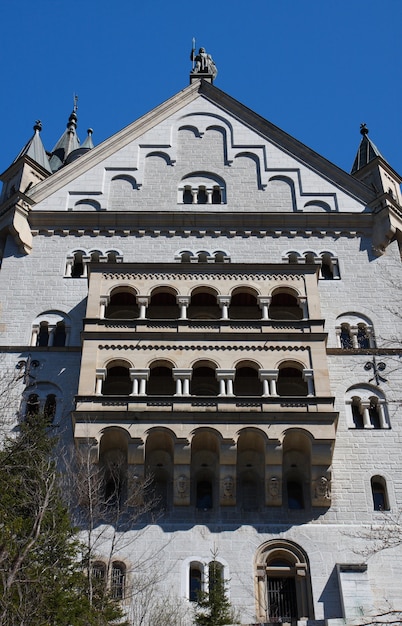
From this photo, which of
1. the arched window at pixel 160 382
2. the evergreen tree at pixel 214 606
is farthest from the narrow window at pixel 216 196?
the evergreen tree at pixel 214 606

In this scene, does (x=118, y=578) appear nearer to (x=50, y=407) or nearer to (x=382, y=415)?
(x=50, y=407)

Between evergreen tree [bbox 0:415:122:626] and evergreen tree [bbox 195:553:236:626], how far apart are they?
1.96 m

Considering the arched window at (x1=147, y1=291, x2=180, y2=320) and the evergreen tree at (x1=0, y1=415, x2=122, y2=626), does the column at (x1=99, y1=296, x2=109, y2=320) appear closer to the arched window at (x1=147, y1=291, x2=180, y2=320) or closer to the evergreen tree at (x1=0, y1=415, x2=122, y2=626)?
the arched window at (x1=147, y1=291, x2=180, y2=320)

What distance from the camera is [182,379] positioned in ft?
88.7

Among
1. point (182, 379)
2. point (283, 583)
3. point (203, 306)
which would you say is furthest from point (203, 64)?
point (283, 583)

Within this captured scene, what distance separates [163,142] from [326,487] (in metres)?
15.8

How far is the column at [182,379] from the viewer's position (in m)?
26.7

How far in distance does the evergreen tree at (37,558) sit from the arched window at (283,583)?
494 centimetres

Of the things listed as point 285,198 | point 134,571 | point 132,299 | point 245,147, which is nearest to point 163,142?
point 245,147

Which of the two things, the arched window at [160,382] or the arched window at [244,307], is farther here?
the arched window at [244,307]

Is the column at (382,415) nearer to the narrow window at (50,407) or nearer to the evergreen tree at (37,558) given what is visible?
the narrow window at (50,407)

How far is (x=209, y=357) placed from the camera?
90.2ft

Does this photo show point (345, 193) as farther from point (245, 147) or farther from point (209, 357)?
point (209, 357)

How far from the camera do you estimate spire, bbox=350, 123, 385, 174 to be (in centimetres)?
3594
